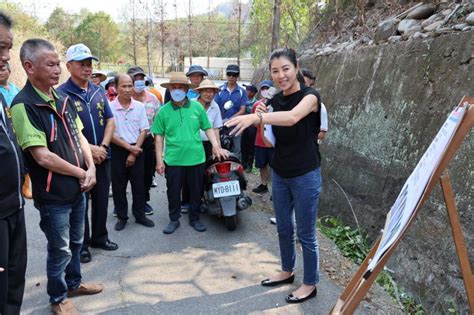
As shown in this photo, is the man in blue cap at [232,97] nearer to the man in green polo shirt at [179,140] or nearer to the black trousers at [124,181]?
the man in green polo shirt at [179,140]

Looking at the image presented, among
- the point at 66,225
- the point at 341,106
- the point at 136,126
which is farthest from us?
the point at 341,106

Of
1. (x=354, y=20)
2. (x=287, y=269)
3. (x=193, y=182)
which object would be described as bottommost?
(x=287, y=269)

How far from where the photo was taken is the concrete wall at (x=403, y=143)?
329 centimetres

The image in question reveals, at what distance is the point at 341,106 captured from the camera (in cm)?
587

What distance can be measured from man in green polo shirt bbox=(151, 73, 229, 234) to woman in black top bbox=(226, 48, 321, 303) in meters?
1.61

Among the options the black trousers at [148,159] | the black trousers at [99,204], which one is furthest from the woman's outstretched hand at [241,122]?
the black trousers at [148,159]

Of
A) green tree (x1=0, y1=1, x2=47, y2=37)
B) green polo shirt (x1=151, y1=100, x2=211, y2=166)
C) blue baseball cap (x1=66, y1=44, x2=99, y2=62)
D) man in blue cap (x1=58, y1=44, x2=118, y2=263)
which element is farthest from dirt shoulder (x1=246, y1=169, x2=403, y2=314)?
green tree (x1=0, y1=1, x2=47, y2=37)

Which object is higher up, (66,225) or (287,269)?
(66,225)

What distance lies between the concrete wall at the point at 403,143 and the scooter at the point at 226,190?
156 centimetres

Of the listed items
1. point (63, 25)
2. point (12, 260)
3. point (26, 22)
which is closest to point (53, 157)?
point (12, 260)

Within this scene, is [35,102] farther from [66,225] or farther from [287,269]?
[287,269]

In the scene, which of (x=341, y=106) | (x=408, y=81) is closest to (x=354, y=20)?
(x=341, y=106)

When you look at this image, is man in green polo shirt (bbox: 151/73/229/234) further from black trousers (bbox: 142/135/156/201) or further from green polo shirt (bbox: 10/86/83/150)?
green polo shirt (bbox: 10/86/83/150)

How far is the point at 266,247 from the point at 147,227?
62.3 inches
